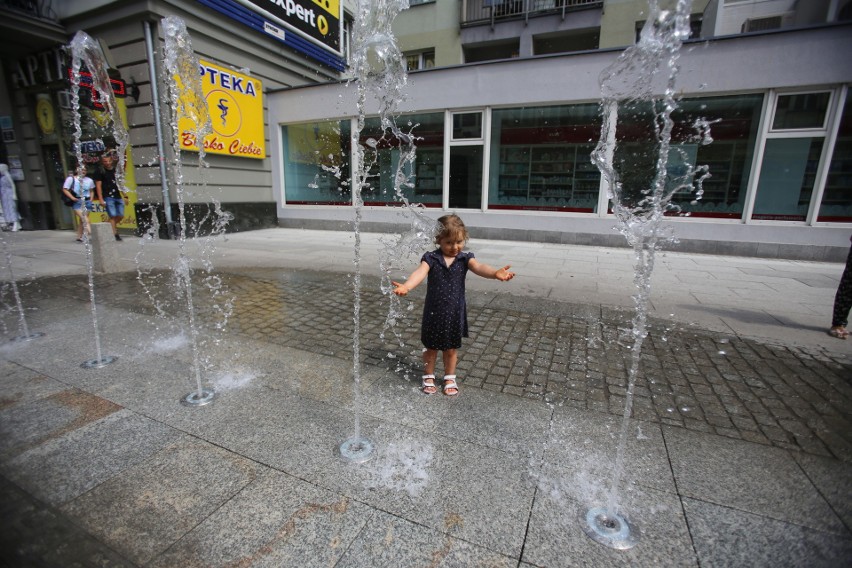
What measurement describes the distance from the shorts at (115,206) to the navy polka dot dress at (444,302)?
10.8 metres

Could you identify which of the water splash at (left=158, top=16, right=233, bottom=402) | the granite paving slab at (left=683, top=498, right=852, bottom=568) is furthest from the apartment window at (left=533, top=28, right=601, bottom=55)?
the granite paving slab at (left=683, top=498, right=852, bottom=568)

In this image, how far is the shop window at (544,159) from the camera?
1045 centimetres

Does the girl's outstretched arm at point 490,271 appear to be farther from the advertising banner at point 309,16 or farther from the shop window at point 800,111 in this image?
the advertising banner at point 309,16

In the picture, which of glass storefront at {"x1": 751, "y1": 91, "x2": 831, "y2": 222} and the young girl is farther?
glass storefront at {"x1": 751, "y1": 91, "x2": 831, "y2": 222}

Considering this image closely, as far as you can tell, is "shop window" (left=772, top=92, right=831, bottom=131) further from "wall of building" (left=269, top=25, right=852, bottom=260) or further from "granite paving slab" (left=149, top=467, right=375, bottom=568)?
"granite paving slab" (left=149, top=467, right=375, bottom=568)

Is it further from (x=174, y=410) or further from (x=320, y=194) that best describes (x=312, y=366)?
(x=320, y=194)

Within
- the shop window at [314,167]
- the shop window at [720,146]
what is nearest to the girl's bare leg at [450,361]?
the shop window at [720,146]

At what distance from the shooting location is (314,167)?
14031 mm

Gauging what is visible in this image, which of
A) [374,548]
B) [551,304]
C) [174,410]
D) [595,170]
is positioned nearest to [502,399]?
[374,548]

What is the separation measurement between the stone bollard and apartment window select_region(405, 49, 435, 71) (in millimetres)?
15679

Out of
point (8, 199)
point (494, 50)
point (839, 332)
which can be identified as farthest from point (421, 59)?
point (839, 332)

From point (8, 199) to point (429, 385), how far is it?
16.0m

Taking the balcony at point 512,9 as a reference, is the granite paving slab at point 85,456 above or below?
below

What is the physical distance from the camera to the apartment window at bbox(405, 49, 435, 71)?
1905 cm
